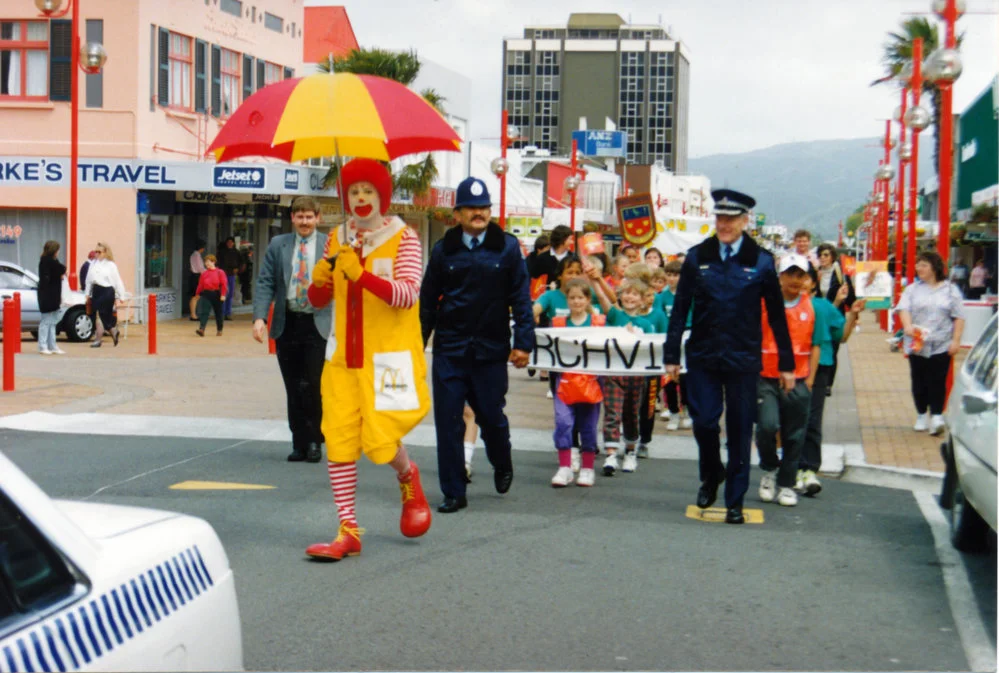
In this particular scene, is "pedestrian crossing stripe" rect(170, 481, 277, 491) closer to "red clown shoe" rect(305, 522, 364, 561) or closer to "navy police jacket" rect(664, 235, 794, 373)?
"red clown shoe" rect(305, 522, 364, 561)

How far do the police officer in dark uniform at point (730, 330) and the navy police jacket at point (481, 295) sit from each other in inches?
37.6

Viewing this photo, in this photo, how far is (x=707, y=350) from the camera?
8109mm

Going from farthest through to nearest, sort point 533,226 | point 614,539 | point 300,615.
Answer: point 533,226, point 614,539, point 300,615

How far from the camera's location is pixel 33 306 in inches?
910

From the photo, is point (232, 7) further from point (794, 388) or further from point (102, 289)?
point (794, 388)

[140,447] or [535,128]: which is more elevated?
[535,128]

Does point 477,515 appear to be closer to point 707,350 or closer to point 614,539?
point 614,539

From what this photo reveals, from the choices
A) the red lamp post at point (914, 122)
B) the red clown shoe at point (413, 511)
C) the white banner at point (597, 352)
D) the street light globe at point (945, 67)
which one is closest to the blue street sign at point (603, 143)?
the red lamp post at point (914, 122)

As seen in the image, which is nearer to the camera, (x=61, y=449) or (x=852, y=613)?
(x=852, y=613)

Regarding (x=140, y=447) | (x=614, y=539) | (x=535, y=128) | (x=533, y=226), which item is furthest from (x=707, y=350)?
(x=535, y=128)

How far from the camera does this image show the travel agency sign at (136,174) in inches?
1126

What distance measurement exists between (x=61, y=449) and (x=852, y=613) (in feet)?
22.2

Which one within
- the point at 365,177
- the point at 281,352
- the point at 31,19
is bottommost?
the point at 281,352

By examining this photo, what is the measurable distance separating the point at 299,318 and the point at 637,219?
1131cm
